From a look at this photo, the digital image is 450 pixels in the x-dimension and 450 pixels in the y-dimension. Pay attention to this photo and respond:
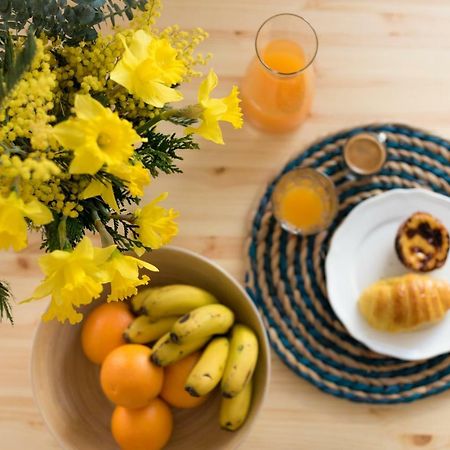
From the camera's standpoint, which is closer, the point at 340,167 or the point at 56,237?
the point at 56,237

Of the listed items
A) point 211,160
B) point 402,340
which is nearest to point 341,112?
point 211,160

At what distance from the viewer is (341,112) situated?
1.08 metres

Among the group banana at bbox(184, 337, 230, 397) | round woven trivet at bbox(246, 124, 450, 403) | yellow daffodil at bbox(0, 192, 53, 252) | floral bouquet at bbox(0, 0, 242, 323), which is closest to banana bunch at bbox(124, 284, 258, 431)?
banana at bbox(184, 337, 230, 397)

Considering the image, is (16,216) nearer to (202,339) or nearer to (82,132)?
(82,132)

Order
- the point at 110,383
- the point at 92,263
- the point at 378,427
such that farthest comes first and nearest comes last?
the point at 378,427 < the point at 110,383 < the point at 92,263

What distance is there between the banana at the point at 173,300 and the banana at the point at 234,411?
14 centimetres

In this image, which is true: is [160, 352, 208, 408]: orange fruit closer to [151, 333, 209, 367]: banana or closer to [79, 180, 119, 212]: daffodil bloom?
[151, 333, 209, 367]: banana

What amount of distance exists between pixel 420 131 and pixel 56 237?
71 centimetres

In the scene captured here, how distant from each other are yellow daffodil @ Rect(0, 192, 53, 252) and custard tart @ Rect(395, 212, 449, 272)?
2.17ft

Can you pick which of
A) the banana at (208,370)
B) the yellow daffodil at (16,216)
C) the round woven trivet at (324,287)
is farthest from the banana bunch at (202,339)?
the yellow daffodil at (16,216)

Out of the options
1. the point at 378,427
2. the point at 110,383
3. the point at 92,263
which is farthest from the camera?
the point at 378,427

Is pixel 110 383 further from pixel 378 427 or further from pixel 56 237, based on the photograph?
pixel 378 427

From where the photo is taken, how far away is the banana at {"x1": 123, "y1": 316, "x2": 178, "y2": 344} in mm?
898

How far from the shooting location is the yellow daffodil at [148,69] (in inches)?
20.9
